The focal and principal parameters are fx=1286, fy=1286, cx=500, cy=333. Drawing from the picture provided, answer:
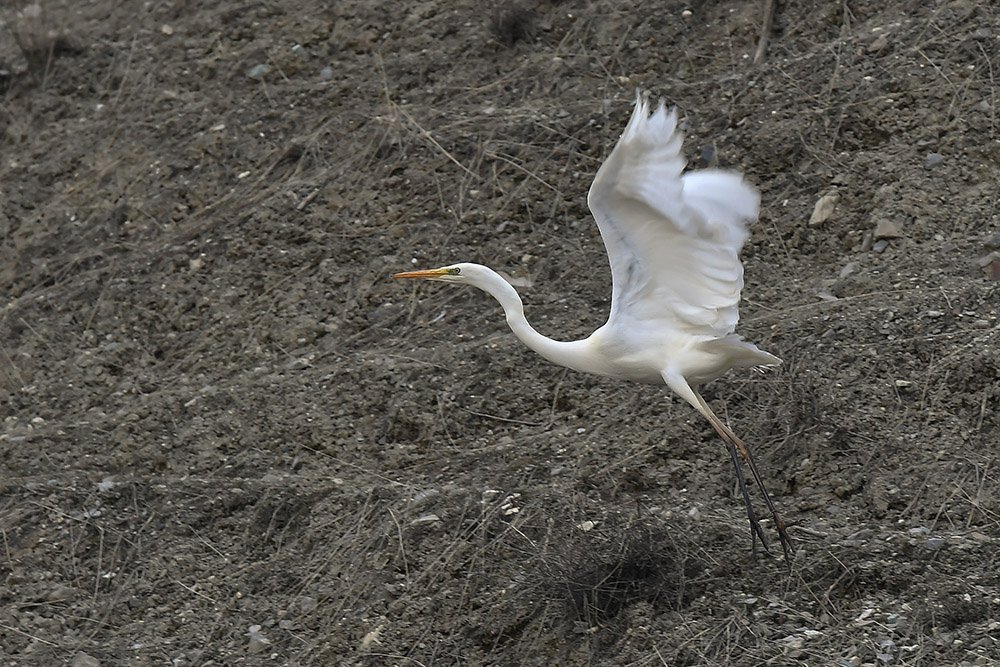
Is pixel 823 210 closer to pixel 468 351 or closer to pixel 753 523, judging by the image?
pixel 468 351

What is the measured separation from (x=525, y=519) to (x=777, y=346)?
54.9 inches

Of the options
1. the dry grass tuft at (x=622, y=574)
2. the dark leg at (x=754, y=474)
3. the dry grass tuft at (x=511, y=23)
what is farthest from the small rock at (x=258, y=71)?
the dry grass tuft at (x=622, y=574)

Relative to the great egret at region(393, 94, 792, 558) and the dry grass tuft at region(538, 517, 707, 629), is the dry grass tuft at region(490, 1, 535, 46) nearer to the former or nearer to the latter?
the great egret at region(393, 94, 792, 558)

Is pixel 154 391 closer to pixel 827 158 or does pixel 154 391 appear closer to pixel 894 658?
pixel 827 158

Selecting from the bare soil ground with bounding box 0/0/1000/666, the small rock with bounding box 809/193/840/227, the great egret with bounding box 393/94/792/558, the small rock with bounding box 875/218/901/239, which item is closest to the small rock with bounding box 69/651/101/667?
the bare soil ground with bounding box 0/0/1000/666

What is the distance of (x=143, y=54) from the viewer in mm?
8953

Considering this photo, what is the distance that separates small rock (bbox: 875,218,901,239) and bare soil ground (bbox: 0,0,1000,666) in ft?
0.03

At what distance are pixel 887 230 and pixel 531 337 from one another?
2.10m

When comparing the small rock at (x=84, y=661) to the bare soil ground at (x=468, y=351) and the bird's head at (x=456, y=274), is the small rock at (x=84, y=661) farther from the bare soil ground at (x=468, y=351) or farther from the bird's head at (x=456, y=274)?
the bird's head at (x=456, y=274)

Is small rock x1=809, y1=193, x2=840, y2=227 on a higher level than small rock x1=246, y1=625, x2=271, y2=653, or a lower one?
higher

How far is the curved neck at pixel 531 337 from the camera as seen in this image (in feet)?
16.1

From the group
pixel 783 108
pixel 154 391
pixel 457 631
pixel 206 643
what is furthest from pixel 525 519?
pixel 783 108

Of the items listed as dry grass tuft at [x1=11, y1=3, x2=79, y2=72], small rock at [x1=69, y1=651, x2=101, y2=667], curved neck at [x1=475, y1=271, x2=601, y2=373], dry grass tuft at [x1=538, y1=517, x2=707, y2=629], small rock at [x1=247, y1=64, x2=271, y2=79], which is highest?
curved neck at [x1=475, y1=271, x2=601, y2=373]

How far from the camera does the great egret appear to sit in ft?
13.4
